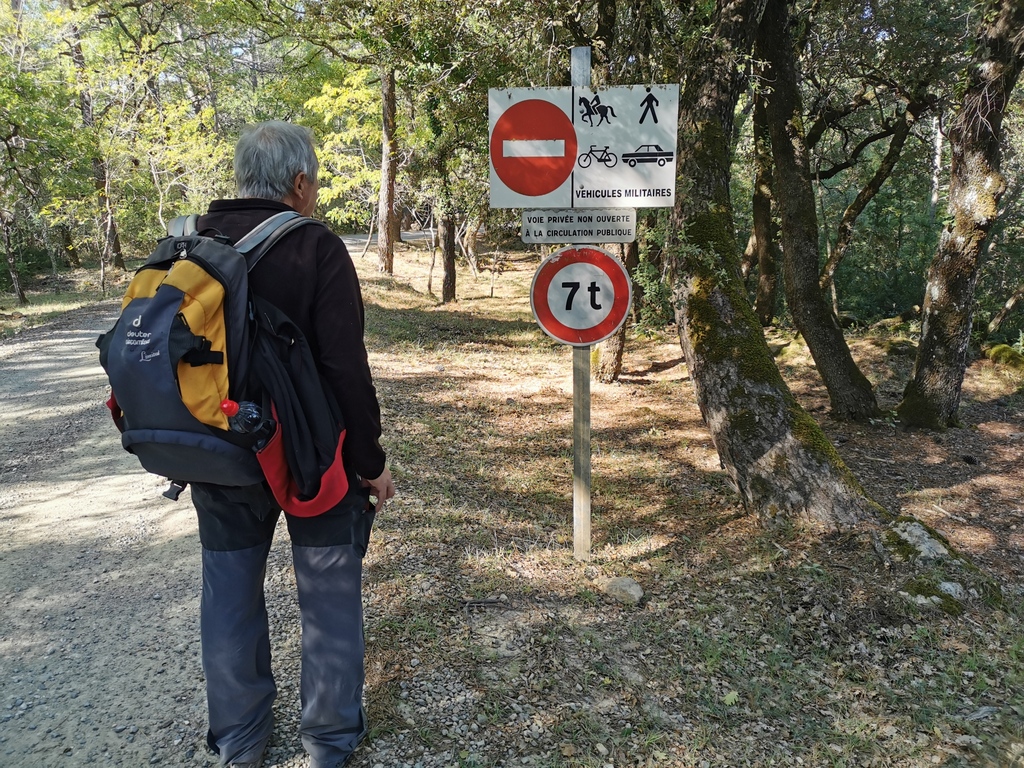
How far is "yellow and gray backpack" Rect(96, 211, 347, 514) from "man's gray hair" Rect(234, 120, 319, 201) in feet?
0.60

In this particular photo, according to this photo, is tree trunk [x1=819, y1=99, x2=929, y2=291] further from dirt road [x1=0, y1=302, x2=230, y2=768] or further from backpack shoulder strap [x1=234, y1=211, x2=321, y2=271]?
backpack shoulder strap [x1=234, y1=211, x2=321, y2=271]

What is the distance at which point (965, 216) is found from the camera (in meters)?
6.88

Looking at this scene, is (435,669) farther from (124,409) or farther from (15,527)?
(15,527)

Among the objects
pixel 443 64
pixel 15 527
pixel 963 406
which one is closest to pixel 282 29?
pixel 443 64

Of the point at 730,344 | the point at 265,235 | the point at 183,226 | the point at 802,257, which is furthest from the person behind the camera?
the point at 802,257

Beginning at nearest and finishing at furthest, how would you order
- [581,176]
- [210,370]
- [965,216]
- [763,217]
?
1. [210,370]
2. [581,176]
3. [965,216]
4. [763,217]

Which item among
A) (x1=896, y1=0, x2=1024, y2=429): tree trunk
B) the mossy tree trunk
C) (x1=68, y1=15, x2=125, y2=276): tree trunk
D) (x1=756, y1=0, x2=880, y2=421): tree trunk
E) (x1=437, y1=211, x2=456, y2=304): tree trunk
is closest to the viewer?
the mossy tree trunk

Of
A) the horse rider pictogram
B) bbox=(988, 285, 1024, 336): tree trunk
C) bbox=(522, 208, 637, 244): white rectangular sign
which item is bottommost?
bbox=(988, 285, 1024, 336): tree trunk

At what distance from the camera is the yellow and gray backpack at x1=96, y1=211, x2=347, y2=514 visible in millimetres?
1800

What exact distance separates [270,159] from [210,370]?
2.40ft

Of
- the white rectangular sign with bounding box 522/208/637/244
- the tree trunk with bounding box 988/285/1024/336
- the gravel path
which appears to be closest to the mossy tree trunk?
the white rectangular sign with bounding box 522/208/637/244

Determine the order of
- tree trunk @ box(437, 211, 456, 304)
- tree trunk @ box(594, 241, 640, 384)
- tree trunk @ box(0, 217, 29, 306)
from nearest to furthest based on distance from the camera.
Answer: tree trunk @ box(594, 241, 640, 384), tree trunk @ box(0, 217, 29, 306), tree trunk @ box(437, 211, 456, 304)

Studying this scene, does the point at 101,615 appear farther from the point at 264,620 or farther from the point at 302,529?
the point at 302,529

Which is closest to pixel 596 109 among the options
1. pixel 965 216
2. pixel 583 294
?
pixel 583 294
